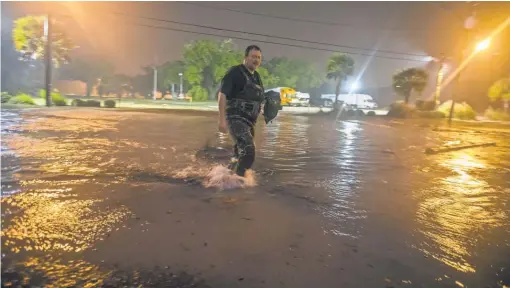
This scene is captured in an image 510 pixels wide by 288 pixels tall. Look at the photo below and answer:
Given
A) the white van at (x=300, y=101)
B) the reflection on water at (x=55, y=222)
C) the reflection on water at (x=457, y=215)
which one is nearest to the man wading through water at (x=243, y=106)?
the reflection on water at (x=55, y=222)

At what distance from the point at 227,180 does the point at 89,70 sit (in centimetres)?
7980

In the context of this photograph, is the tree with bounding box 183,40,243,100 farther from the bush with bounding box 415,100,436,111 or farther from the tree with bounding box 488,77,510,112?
the tree with bounding box 488,77,510,112

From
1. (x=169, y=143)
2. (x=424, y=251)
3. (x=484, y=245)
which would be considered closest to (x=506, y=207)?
(x=484, y=245)

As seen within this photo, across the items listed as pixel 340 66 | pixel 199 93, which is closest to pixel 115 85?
pixel 199 93

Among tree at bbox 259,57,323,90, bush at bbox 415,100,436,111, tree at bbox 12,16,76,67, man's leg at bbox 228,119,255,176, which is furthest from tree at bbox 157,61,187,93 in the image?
man's leg at bbox 228,119,255,176

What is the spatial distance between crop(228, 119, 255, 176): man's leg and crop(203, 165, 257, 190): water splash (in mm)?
151

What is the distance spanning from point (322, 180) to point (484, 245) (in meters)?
2.37

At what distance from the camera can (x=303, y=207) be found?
12.3 feet

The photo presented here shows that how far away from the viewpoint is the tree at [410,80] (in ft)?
117

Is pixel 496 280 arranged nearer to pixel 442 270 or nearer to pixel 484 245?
pixel 442 270

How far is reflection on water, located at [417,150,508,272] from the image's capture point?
274 centimetres

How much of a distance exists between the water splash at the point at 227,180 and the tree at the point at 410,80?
34584 mm

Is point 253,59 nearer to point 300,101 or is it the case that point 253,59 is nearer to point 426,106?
point 426,106

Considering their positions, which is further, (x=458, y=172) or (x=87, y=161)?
(x=458, y=172)
